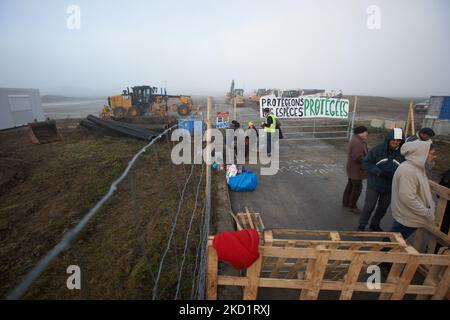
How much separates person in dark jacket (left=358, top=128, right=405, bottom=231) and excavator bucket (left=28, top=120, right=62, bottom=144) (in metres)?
14.7

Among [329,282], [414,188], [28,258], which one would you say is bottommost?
[28,258]

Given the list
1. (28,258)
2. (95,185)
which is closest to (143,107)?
(95,185)

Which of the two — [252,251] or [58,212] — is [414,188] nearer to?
[252,251]

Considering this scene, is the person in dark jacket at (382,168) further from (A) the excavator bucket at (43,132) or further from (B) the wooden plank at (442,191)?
(A) the excavator bucket at (43,132)

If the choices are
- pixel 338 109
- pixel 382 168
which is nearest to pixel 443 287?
pixel 382 168

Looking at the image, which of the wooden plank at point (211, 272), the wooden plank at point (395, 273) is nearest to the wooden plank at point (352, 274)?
the wooden plank at point (395, 273)

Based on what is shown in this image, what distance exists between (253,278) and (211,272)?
0.47m

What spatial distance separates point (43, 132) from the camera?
41.3 feet

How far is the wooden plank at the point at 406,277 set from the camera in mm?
2477

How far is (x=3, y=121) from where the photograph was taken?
16.8m

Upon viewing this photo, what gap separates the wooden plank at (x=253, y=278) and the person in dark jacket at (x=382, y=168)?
2.74 m

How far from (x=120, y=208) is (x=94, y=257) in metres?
1.82
